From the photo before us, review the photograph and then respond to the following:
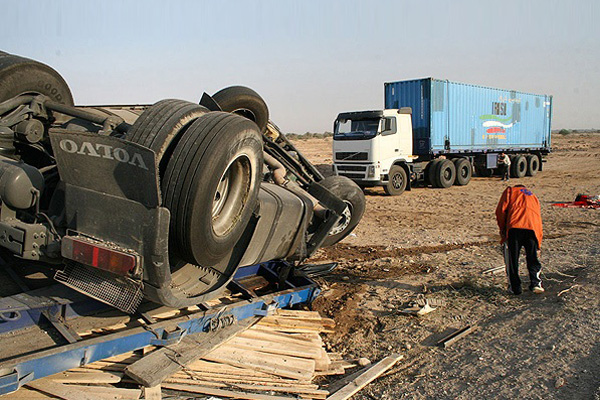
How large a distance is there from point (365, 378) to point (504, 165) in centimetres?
1974

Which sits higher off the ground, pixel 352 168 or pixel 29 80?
pixel 29 80

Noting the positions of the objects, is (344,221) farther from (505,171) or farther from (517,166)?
(517,166)

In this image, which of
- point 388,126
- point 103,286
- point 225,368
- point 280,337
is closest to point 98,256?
point 103,286

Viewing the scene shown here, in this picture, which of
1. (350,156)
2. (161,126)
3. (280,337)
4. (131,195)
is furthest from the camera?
(350,156)

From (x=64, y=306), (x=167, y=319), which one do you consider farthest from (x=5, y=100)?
(x=167, y=319)

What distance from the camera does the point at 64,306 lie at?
3793 mm

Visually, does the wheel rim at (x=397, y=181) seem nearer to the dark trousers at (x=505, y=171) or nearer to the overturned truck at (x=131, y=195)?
the dark trousers at (x=505, y=171)

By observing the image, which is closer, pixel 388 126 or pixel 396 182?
pixel 388 126

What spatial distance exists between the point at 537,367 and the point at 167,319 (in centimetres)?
290

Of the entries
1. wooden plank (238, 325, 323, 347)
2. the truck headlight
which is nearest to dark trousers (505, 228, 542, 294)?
wooden plank (238, 325, 323, 347)

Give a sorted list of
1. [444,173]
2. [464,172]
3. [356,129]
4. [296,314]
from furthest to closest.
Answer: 1. [464,172]
2. [444,173]
3. [356,129]
4. [296,314]

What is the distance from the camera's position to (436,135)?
61.7 ft

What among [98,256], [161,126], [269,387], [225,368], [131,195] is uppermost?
[161,126]

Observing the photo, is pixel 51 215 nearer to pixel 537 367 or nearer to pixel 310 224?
pixel 310 224
